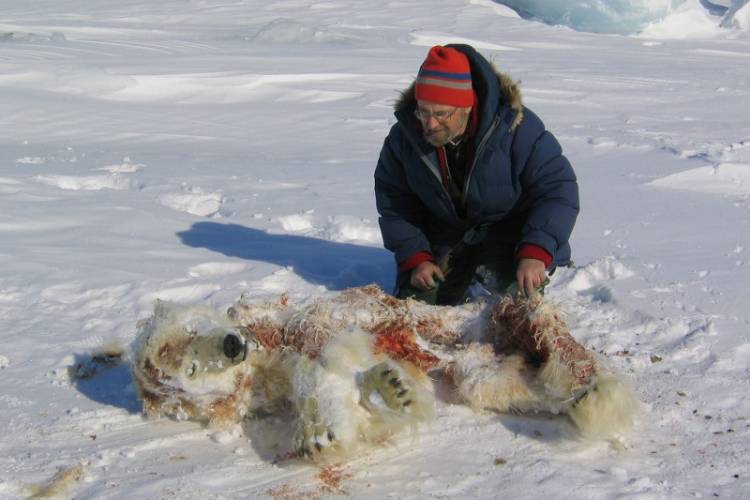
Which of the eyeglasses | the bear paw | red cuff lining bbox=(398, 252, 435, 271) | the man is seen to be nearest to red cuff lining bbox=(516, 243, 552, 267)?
the man

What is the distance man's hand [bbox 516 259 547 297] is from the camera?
3323 millimetres

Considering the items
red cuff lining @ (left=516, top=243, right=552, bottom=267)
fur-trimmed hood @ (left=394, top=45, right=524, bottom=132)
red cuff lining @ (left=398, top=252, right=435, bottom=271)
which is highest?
fur-trimmed hood @ (left=394, top=45, right=524, bottom=132)

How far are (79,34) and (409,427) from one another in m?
13.9

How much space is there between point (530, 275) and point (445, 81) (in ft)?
2.62

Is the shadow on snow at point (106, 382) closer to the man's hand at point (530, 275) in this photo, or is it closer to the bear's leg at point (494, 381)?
the bear's leg at point (494, 381)

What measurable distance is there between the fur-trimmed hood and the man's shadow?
94 cm

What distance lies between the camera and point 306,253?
4.63 m

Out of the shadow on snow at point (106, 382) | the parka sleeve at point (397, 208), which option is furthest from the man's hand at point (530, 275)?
the shadow on snow at point (106, 382)

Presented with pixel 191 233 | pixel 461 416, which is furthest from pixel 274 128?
pixel 461 416

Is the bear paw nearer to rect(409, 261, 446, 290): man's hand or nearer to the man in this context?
the man

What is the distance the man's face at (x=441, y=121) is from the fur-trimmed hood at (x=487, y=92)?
8cm

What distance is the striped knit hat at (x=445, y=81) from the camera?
11.1 feet

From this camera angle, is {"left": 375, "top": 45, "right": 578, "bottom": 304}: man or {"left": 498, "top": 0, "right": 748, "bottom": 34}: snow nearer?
{"left": 375, "top": 45, "right": 578, "bottom": 304}: man

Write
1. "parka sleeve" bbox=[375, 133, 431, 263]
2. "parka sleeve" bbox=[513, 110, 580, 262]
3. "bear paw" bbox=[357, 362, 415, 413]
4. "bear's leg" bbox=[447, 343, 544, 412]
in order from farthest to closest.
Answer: "parka sleeve" bbox=[375, 133, 431, 263]
"parka sleeve" bbox=[513, 110, 580, 262]
"bear's leg" bbox=[447, 343, 544, 412]
"bear paw" bbox=[357, 362, 415, 413]
